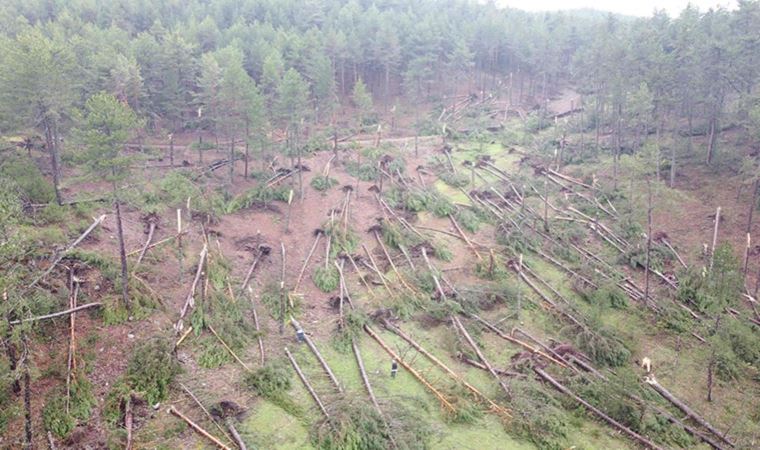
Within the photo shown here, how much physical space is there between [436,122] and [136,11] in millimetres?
36290

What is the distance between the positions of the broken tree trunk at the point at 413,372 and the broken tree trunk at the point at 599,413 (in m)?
4.03

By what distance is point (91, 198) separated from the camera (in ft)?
87.4

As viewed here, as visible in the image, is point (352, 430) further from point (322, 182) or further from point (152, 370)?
point (322, 182)

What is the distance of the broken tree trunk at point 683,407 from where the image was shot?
50.9 feet

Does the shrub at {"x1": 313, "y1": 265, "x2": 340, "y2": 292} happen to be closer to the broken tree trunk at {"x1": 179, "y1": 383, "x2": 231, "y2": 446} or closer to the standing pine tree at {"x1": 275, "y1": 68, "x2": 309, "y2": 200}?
the broken tree trunk at {"x1": 179, "y1": 383, "x2": 231, "y2": 446}

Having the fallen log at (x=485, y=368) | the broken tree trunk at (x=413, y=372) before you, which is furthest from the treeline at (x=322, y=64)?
the fallen log at (x=485, y=368)

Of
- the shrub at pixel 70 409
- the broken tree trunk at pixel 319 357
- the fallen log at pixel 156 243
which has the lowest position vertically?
the broken tree trunk at pixel 319 357

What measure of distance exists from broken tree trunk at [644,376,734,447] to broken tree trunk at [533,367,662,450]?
1.90 metres

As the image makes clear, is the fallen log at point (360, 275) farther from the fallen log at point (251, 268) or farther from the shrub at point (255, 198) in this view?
the shrub at point (255, 198)

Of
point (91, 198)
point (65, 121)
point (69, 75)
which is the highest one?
point (69, 75)

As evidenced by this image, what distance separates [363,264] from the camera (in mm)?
25266

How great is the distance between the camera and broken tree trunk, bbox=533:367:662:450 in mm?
15039

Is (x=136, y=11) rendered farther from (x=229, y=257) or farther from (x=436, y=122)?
(x=229, y=257)

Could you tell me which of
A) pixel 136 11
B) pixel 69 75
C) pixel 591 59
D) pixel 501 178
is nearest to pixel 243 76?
pixel 69 75
